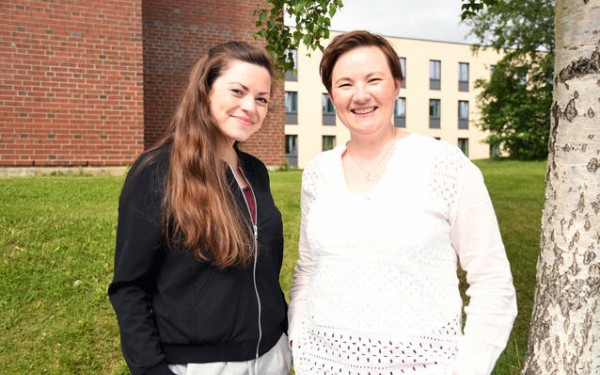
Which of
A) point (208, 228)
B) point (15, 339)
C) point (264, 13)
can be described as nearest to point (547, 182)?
point (208, 228)

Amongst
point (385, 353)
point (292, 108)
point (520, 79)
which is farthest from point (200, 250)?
point (292, 108)

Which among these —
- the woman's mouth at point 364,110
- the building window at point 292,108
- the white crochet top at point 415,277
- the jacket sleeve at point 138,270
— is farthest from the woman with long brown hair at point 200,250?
the building window at point 292,108

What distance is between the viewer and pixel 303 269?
7.84 feet

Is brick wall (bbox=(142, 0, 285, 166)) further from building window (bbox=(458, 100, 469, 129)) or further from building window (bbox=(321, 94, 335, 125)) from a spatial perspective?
building window (bbox=(458, 100, 469, 129))

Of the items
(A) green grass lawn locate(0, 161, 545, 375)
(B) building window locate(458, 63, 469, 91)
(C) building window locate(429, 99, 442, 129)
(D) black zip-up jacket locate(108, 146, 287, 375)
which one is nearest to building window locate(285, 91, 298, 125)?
(C) building window locate(429, 99, 442, 129)

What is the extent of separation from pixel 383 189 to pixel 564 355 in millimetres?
1638

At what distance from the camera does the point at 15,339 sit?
411 centimetres

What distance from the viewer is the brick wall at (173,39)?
1253 centimetres

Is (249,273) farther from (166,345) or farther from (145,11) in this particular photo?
(145,11)

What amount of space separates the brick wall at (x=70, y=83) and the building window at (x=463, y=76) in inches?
1681

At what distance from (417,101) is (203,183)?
46.8 m

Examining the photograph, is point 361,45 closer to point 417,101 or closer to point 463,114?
point 417,101

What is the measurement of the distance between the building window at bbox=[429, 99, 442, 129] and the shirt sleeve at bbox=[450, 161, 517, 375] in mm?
47455

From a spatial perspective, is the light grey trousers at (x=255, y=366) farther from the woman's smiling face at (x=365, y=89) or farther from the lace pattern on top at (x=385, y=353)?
the woman's smiling face at (x=365, y=89)
